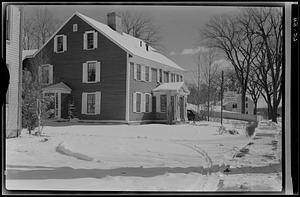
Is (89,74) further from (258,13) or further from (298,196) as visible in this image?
(298,196)

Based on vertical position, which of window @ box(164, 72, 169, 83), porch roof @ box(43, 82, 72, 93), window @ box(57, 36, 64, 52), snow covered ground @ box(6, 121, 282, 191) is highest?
window @ box(57, 36, 64, 52)

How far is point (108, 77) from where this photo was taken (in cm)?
401

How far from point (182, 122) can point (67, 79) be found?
4.61 ft

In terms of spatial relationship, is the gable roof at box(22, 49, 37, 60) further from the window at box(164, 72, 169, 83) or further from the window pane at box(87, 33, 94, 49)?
the window at box(164, 72, 169, 83)

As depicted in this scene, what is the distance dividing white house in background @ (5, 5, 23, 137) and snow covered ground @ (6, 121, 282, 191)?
0.18m

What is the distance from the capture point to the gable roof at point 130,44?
12.9 ft

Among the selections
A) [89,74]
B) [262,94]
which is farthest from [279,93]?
[89,74]

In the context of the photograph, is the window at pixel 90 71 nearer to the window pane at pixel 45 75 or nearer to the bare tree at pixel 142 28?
the window pane at pixel 45 75

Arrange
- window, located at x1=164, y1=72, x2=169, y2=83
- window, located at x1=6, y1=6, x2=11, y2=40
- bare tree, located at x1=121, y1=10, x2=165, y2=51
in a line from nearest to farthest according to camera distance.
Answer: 1. window, located at x1=6, y1=6, x2=11, y2=40
2. bare tree, located at x1=121, y1=10, x2=165, y2=51
3. window, located at x1=164, y1=72, x2=169, y2=83

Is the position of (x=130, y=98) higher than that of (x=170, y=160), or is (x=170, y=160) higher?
(x=130, y=98)

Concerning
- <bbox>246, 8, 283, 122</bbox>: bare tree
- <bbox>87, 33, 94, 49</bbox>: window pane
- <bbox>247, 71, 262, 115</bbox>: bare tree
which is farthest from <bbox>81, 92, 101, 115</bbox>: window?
<bbox>246, 8, 283, 122</bbox>: bare tree

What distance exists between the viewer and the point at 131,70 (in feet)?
13.1

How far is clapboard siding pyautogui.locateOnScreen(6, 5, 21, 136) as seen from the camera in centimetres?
378

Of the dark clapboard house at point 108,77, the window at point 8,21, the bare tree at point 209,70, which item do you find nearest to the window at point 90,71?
the dark clapboard house at point 108,77
